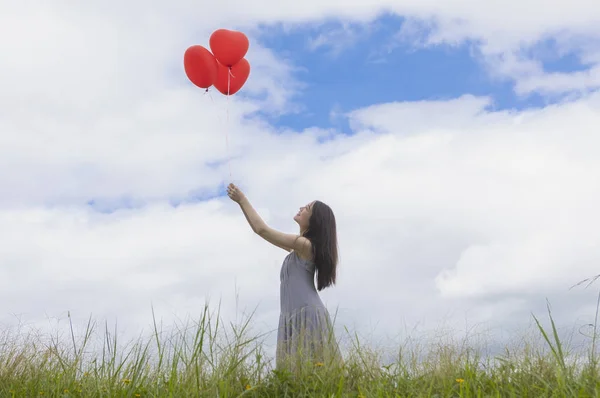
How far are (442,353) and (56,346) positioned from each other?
303 cm

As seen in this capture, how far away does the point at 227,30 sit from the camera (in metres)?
7.35

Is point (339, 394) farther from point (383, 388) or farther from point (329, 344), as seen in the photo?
point (329, 344)

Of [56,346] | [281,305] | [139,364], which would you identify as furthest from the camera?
[281,305]

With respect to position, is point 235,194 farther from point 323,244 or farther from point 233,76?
point 233,76

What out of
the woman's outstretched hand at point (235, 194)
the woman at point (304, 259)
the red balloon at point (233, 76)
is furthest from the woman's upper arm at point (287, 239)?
the red balloon at point (233, 76)

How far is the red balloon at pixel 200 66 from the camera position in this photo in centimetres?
724

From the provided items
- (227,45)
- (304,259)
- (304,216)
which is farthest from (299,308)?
(227,45)

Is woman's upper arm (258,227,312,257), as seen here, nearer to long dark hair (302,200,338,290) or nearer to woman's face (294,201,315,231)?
long dark hair (302,200,338,290)

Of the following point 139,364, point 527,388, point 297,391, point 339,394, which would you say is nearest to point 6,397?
point 139,364

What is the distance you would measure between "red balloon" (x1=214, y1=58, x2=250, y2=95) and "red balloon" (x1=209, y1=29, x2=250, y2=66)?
99 millimetres

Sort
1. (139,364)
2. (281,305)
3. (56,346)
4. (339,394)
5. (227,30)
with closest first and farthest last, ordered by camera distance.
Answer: (339,394) < (139,364) < (56,346) < (281,305) < (227,30)

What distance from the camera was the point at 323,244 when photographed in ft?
20.1

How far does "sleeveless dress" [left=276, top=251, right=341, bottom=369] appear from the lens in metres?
5.38

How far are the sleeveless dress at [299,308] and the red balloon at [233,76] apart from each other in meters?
2.24
